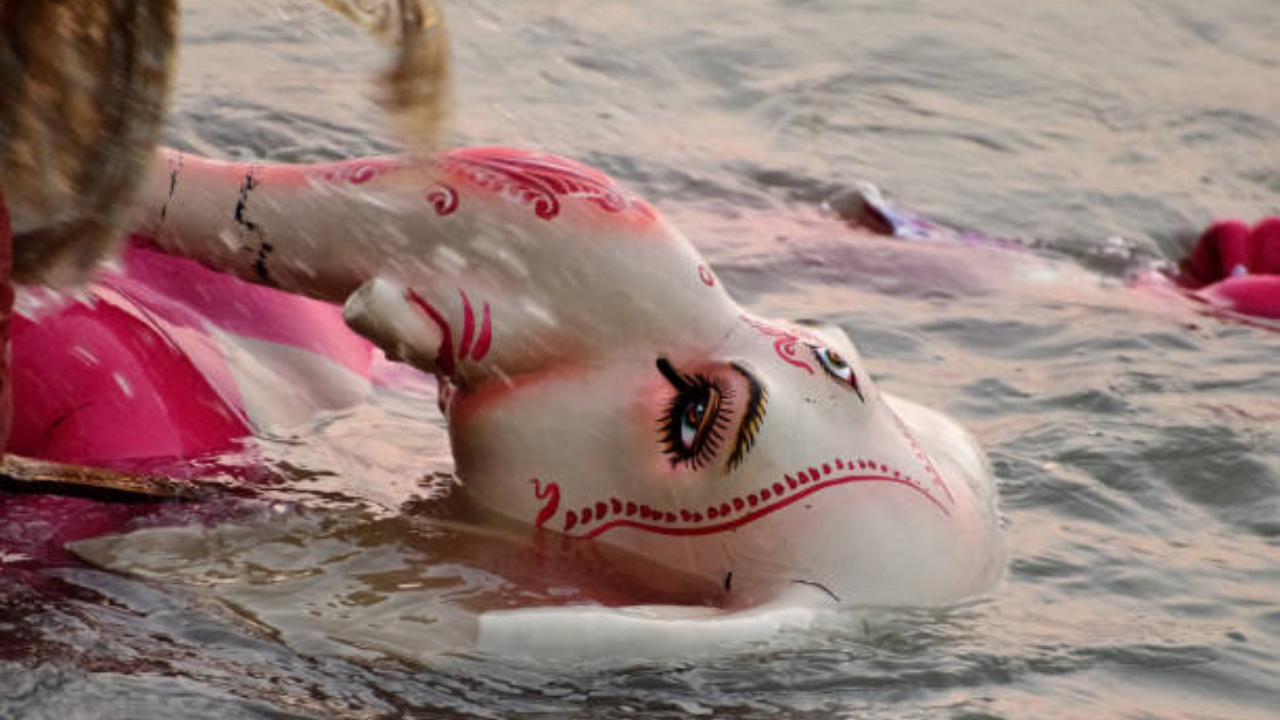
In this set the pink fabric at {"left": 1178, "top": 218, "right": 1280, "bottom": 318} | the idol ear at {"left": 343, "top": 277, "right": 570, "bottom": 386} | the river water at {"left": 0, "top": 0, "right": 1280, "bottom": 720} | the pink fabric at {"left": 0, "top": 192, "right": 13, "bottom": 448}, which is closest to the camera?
the pink fabric at {"left": 0, "top": 192, "right": 13, "bottom": 448}

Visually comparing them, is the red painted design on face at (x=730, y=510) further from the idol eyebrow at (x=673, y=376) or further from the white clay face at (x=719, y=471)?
the idol eyebrow at (x=673, y=376)

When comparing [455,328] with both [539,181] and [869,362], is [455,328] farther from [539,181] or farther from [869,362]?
[869,362]

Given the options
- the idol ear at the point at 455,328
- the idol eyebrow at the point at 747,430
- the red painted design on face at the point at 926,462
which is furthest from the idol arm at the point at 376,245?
the red painted design on face at the point at 926,462

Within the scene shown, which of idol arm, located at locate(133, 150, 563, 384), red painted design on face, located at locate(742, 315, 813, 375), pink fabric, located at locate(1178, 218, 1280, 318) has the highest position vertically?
idol arm, located at locate(133, 150, 563, 384)

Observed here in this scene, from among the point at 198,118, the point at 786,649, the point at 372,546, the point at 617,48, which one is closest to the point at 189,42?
the point at 198,118

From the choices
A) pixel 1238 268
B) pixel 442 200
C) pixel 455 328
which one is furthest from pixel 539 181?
pixel 1238 268

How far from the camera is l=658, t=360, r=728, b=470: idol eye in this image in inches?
133

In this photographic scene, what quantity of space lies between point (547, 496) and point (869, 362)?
2.10 m

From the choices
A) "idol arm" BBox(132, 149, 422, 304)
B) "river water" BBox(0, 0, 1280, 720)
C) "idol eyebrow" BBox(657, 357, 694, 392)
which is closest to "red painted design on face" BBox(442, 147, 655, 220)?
"idol arm" BBox(132, 149, 422, 304)

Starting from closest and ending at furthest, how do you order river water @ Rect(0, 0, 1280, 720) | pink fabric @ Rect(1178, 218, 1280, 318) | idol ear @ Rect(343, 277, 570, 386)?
river water @ Rect(0, 0, 1280, 720)
idol ear @ Rect(343, 277, 570, 386)
pink fabric @ Rect(1178, 218, 1280, 318)

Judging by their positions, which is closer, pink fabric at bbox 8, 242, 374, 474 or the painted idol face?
the painted idol face

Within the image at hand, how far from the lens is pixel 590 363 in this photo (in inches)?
135

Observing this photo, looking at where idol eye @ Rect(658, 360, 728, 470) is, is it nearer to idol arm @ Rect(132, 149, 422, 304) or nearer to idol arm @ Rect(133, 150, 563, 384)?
idol arm @ Rect(133, 150, 563, 384)

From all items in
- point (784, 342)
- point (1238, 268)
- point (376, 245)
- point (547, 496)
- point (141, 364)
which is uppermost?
point (376, 245)
